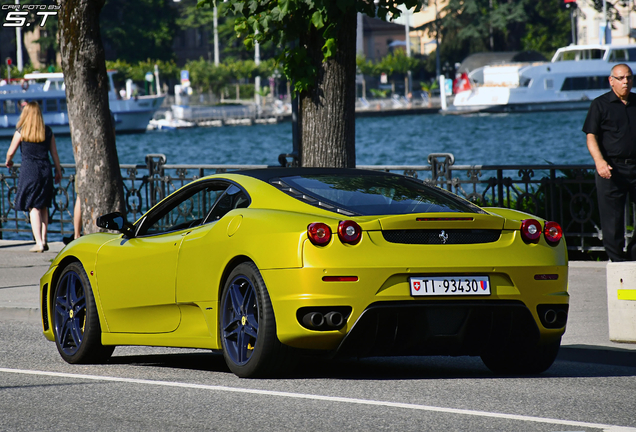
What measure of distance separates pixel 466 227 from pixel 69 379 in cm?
263

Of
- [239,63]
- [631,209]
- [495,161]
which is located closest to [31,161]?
[631,209]

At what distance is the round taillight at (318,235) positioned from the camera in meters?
6.27

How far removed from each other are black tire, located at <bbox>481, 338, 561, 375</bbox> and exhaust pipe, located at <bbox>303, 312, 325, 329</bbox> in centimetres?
124

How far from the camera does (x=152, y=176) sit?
16.7m

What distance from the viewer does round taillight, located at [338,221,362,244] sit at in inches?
247

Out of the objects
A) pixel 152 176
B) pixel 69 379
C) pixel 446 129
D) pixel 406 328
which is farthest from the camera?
pixel 446 129

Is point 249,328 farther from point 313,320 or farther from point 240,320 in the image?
point 313,320

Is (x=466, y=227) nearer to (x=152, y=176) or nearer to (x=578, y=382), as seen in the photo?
(x=578, y=382)

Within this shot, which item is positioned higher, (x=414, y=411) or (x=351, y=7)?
(x=351, y=7)

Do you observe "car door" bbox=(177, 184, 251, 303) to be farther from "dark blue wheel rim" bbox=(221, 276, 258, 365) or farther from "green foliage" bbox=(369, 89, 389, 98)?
"green foliage" bbox=(369, 89, 389, 98)

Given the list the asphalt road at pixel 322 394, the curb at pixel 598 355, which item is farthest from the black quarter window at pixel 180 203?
the curb at pixel 598 355

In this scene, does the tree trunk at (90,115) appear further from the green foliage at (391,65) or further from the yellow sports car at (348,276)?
the green foliage at (391,65)

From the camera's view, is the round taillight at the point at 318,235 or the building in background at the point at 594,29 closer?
the round taillight at the point at 318,235

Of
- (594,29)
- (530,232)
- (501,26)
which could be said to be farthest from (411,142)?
(530,232)
